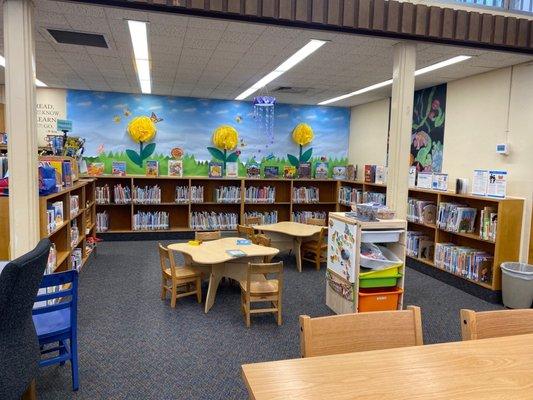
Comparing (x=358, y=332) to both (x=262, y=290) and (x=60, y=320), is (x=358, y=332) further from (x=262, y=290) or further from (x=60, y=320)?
(x=262, y=290)

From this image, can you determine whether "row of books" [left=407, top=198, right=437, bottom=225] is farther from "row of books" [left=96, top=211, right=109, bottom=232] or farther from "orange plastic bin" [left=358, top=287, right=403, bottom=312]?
"row of books" [left=96, top=211, right=109, bottom=232]

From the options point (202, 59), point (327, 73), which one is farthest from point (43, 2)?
point (327, 73)

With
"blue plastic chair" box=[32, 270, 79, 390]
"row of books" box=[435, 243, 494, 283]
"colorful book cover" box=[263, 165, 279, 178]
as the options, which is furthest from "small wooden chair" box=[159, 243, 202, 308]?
"colorful book cover" box=[263, 165, 279, 178]

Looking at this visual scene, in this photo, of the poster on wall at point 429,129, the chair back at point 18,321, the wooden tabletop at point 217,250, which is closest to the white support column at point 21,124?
the wooden tabletop at point 217,250

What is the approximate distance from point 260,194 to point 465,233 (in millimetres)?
4379

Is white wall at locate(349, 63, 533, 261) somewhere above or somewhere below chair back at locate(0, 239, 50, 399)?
above

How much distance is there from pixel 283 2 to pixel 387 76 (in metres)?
2.90

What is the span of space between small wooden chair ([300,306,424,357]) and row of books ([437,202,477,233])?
13.4 ft

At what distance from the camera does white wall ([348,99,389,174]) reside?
817 centimetres

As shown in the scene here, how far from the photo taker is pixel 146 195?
320 inches

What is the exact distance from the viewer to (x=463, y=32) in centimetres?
427

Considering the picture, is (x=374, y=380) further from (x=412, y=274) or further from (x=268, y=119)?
(x=268, y=119)

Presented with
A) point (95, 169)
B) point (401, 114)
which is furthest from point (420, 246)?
point (95, 169)

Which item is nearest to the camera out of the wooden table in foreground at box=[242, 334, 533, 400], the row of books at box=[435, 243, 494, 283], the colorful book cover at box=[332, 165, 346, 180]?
the wooden table in foreground at box=[242, 334, 533, 400]
